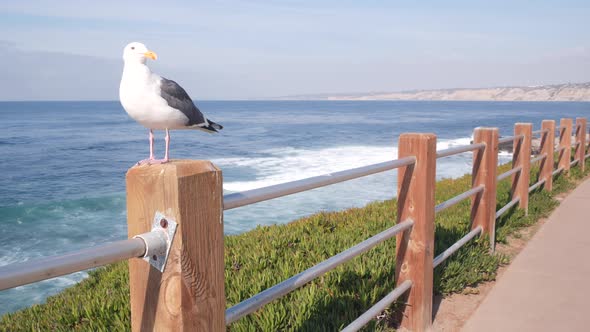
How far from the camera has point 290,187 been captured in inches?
87.9

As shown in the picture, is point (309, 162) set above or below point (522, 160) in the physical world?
below

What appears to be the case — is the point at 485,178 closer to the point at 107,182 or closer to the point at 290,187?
the point at 290,187

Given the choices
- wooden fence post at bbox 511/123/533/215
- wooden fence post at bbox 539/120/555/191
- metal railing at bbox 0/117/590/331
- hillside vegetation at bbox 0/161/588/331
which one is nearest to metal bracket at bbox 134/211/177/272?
metal railing at bbox 0/117/590/331

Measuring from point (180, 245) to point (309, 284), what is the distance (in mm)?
2752

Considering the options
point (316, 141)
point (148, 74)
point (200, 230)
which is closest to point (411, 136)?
point (148, 74)

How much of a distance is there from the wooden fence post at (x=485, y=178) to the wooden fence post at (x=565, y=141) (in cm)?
532

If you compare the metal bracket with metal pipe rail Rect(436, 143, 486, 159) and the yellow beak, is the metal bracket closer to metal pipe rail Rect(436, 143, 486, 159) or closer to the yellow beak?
the yellow beak

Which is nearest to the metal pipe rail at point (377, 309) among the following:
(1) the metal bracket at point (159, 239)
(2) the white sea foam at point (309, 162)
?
(1) the metal bracket at point (159, 239)

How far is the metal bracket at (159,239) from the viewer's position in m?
1.46

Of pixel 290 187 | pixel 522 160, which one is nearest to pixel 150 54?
pixel 290 187

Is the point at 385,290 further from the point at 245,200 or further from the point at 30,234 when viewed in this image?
the point at 30,234

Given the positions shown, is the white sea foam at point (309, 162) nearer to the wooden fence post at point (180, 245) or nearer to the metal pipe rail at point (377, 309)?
the metal pipe rail at point (377, 309)

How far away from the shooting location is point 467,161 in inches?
1019

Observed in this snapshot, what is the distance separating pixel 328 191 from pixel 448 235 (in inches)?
454
